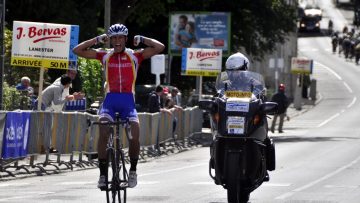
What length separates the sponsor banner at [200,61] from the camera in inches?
1663

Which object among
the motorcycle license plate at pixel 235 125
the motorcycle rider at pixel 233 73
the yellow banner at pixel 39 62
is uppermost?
the motorcycle rider at pixel 233 73

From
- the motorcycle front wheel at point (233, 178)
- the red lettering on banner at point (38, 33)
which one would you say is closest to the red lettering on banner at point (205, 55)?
the red lettering on banner at point (38, 33)

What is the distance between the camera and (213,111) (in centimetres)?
1463

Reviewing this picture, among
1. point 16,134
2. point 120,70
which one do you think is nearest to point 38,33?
point 16,134

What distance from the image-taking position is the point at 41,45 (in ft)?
82.2

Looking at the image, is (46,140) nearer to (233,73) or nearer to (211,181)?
(211,181)

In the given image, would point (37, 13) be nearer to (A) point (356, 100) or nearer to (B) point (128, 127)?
(B) point (128, 127)

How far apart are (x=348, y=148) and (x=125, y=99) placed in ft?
66.9

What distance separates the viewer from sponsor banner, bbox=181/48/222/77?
4225cm

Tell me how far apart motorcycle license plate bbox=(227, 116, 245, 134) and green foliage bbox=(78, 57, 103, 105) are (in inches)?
824

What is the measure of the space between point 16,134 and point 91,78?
536 inches

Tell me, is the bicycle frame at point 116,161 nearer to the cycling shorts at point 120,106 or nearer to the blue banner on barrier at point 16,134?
the cycling shorts at point 120,106

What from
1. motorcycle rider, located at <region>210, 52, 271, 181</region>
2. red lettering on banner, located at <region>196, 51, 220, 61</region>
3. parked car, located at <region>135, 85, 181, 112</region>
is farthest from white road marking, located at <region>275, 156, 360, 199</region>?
red lettering on banner, located at <region>196, 51, 220, 61</region>

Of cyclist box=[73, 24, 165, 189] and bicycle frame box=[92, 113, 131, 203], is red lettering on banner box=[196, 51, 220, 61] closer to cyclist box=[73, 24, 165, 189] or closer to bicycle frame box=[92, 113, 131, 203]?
cyclist box=[73, 24, 165, 189]
